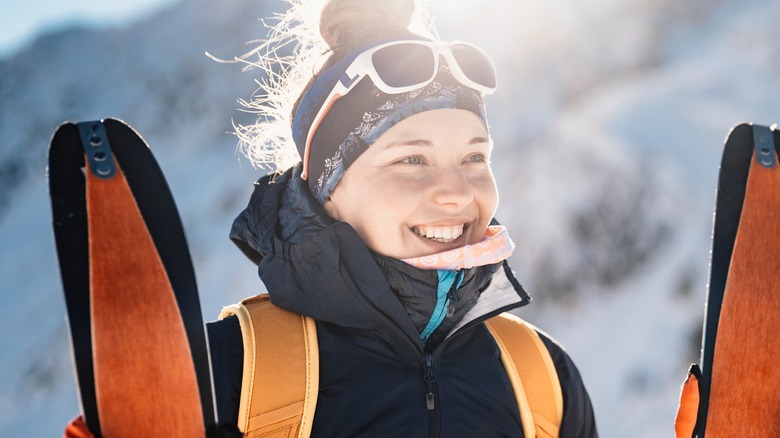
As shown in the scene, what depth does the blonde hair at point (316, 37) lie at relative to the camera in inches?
90.6

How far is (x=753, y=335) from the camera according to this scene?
1899 millimetres

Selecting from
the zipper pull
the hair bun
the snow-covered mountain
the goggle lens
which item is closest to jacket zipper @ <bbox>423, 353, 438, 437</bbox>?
the zipper pull

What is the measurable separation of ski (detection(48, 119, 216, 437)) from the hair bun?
3.00 ft


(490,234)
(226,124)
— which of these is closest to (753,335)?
(490,234)

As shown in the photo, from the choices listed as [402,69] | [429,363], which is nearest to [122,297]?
[429,363]

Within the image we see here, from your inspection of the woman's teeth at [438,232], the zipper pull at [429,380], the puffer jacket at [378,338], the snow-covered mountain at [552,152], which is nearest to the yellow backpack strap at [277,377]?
the puffer jacket at [378,338]

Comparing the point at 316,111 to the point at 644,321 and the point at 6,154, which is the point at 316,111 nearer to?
the point at 644,321

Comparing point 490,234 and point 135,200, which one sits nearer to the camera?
point 135,200

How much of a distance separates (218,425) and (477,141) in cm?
114

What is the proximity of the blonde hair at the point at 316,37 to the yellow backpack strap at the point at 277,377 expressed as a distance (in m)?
0.85

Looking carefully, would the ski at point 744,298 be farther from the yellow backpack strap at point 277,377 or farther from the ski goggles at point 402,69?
the yellow backpack strap at point 277,377

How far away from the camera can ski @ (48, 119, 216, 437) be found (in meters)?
1.53

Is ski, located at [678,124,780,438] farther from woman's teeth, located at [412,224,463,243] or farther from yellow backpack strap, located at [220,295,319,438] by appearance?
yellow backpack strap, located at [220,295,319,438]

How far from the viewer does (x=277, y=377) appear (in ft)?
5.62
